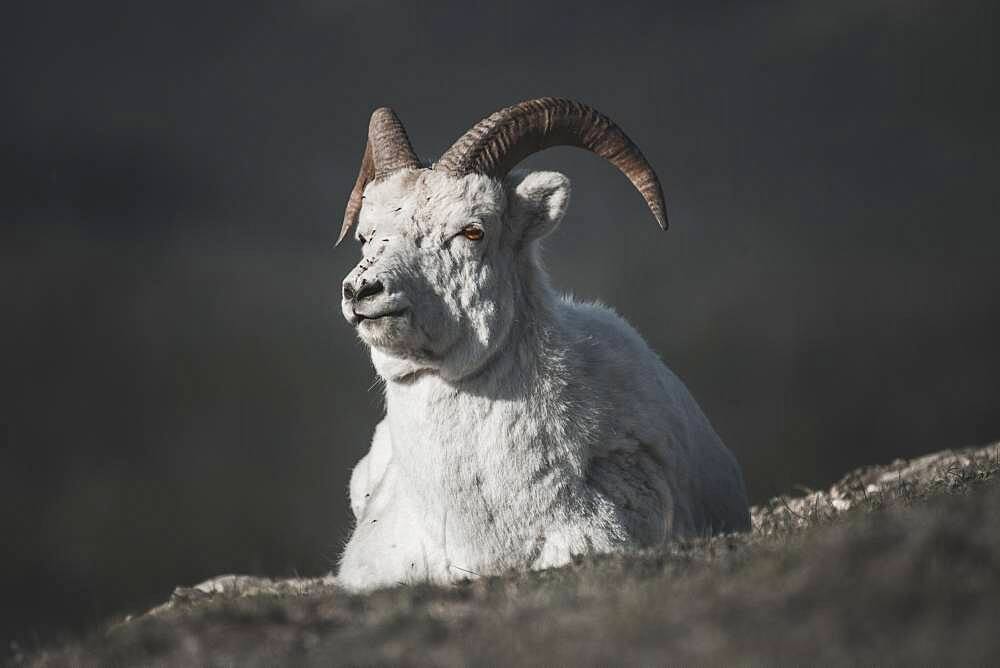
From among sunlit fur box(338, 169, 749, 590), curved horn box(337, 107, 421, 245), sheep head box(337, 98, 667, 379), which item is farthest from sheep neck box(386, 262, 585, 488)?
curved horn box(337, 107, 421, 245)

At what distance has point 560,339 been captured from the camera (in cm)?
843

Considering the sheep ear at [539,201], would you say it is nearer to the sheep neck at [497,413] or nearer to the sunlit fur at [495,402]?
the sunlit fur at [495,402]

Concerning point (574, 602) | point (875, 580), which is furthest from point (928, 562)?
point (574, 602)

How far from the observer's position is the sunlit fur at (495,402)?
25.7 feet

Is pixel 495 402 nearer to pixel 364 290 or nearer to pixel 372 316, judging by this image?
pixel 372 316

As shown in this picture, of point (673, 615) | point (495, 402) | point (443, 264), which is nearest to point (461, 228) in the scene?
point (443, 264)

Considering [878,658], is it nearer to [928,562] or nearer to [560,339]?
[928,562]

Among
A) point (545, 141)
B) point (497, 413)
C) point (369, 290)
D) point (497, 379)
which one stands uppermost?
point (545, 141)

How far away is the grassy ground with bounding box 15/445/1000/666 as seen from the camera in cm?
394

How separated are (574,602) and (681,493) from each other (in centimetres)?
394

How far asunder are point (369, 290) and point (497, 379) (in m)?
1.29

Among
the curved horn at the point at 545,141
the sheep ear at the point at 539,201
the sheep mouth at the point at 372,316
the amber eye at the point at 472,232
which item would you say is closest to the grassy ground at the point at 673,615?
the sheep mouth at the point at 372,316

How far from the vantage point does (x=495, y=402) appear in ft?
26.5

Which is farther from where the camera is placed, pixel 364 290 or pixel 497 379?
pixel 497 379
